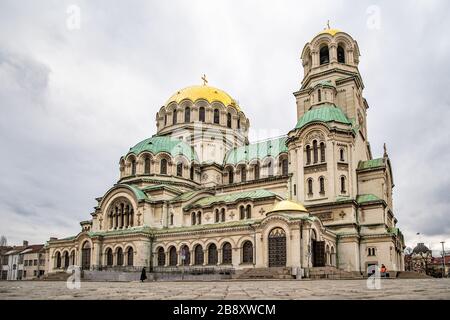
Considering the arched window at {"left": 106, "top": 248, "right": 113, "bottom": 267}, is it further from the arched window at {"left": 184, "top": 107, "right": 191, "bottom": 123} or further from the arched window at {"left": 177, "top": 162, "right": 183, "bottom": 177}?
the arched window at {"left": 184, "top": 107, "right": 191, "bottom": 123}

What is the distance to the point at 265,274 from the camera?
33406mm

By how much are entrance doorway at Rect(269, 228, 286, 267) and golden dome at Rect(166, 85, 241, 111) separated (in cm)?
2963

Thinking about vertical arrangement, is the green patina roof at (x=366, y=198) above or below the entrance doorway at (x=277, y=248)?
above

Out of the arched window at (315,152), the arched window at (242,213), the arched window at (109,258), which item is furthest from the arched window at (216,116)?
the arched window at (109,258)

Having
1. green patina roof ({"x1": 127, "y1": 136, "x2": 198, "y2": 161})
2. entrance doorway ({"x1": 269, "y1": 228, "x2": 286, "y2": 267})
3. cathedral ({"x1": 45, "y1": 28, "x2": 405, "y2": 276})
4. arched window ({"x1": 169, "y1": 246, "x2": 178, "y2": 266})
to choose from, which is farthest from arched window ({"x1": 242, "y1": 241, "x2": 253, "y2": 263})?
A: green patina roof ({"x1": 127, "y1": 136, "x2": 198, "y2": 161})

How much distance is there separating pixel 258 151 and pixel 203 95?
13989mm

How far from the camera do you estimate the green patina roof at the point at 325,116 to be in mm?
44391

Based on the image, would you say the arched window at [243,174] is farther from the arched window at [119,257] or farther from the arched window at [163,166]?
the arched window at [119,257]

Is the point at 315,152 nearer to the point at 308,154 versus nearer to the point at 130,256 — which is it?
the point at 308,154

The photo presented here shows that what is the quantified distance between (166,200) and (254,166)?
11.7 m

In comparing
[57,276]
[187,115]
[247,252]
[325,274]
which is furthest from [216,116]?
[325,274]

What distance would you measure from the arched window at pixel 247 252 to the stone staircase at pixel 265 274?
2912mm
